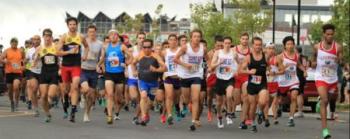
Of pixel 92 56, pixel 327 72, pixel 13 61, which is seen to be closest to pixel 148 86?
pixel 92 56

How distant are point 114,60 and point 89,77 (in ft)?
1.82

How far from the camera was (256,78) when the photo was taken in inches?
578

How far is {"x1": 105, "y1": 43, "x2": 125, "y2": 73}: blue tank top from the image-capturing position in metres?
15.7

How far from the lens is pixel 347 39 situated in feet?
108

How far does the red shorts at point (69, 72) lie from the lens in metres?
15.5

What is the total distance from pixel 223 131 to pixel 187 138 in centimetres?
200

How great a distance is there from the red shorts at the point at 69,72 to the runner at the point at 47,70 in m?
0.51

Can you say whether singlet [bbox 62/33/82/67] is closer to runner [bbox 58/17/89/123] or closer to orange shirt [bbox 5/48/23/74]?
runner [bbox 58/17/89/123]

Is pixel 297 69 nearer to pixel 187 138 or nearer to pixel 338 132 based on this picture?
pixel 338 132

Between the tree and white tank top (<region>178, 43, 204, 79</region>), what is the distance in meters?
48.8

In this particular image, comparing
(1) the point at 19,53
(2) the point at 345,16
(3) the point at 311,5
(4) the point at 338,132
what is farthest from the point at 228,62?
(3) the point at 311,5

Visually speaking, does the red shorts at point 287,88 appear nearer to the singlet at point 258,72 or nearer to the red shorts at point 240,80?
the red shorts at point 240,80

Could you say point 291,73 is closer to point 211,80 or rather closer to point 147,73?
point 211,80

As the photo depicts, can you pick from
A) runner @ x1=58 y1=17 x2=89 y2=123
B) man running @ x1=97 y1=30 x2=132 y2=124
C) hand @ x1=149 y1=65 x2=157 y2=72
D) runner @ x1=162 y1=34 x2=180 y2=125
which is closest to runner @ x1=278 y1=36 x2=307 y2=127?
runner @ x1=162 y1=34 x2=180 y2=125
